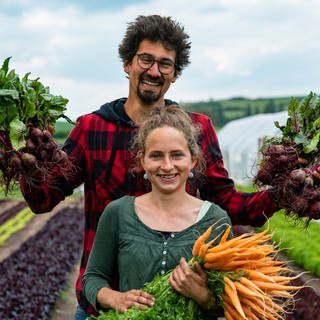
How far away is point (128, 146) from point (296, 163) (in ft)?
2.50

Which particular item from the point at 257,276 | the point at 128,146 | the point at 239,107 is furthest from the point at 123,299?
the point at 239,107

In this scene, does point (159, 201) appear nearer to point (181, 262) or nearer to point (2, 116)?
point (181, 262)

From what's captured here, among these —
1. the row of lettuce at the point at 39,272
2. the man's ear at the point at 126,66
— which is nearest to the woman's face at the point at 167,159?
the man's ear at the point at 126,66

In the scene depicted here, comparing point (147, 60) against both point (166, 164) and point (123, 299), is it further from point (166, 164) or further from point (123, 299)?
point (123, 299)

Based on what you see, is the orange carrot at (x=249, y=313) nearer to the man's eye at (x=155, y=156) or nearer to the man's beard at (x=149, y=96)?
the man's eye at (x=155, y=156)

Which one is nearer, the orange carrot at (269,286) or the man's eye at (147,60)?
the orange carrot at (269,286)

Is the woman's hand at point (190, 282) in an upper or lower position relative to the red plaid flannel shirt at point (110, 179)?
lower

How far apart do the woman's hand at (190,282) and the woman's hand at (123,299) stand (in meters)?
0.11

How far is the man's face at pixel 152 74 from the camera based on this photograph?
3.31 meters

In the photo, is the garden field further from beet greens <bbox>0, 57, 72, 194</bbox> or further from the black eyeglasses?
beet greens <bbox>0, 57, 72, 194</bbox>

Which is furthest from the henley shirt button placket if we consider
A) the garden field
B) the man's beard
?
the garden field

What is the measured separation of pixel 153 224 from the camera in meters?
2.82

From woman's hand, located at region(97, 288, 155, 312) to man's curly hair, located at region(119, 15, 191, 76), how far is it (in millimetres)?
1171

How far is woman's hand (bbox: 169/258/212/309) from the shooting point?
257 centimetres
